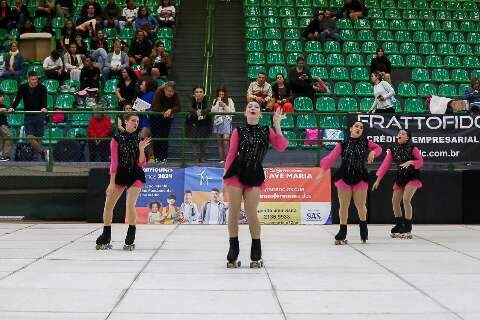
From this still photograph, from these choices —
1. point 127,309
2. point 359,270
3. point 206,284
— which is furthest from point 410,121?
point 127,309

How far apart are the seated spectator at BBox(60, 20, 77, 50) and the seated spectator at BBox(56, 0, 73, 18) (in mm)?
2599

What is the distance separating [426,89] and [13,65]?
11.4 metres

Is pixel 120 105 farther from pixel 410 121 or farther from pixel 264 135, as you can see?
pixel 264 135

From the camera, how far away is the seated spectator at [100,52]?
20.1m

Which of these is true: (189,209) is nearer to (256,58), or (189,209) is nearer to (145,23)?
(256,58)

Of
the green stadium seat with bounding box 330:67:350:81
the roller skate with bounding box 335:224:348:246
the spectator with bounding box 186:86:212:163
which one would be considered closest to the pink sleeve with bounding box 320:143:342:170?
the roller skate with bounding box 335:224:348:246

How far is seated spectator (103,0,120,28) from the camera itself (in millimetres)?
22969

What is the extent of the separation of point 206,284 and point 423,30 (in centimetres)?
1866

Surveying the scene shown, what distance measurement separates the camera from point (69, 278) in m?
8.34

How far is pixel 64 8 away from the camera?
2419 cm

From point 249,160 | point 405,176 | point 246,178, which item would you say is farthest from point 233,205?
point 405,176

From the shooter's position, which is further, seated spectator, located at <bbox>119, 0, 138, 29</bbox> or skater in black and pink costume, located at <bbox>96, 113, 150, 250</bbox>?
seated spectator, located at <bbox>119, 0, 138, 29</bbox>

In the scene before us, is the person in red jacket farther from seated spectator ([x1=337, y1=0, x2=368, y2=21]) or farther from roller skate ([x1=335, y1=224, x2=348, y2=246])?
seated spectator ([x1=337, y1=0, x2=368, y2=21])

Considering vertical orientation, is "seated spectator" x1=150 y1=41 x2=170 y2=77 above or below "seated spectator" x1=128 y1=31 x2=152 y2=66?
below
